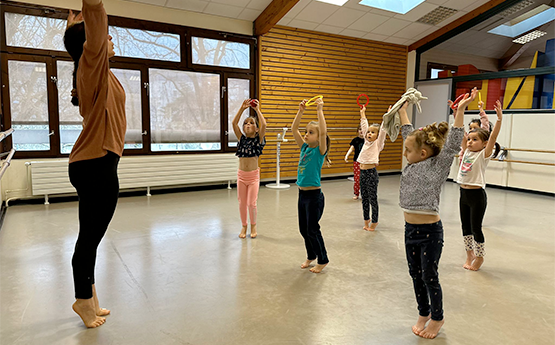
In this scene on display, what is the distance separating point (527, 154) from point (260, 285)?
23.0 ft

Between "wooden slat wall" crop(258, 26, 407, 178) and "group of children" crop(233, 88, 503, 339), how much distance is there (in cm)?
355

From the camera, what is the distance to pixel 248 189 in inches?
162

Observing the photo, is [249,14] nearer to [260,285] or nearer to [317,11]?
[317,11]

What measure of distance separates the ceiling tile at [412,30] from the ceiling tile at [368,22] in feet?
2.77

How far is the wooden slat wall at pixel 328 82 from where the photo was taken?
319 inches

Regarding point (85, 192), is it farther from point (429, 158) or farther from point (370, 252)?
point (370, 252)

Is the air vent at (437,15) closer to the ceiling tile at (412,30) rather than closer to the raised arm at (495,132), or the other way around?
the ceiling tile at (412,30)

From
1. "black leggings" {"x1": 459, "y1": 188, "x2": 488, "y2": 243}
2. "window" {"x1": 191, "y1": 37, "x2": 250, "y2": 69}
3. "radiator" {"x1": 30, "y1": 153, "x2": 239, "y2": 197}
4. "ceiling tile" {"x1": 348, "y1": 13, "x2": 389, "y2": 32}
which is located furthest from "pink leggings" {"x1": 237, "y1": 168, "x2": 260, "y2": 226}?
"ceiling tile" {"x1": 348, "y1": 13, "x2": 389, "y2": 32}

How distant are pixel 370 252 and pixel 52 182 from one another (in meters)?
5.09

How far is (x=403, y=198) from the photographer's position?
2.22 m

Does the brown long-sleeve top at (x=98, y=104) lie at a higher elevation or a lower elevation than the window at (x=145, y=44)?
lower

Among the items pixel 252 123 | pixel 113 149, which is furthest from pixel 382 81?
pixel 113 149

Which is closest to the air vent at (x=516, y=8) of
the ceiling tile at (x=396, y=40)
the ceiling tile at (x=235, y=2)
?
the ceiling tile at (x=396, y=40)

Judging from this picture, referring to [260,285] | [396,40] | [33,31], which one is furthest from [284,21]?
[260,285]
